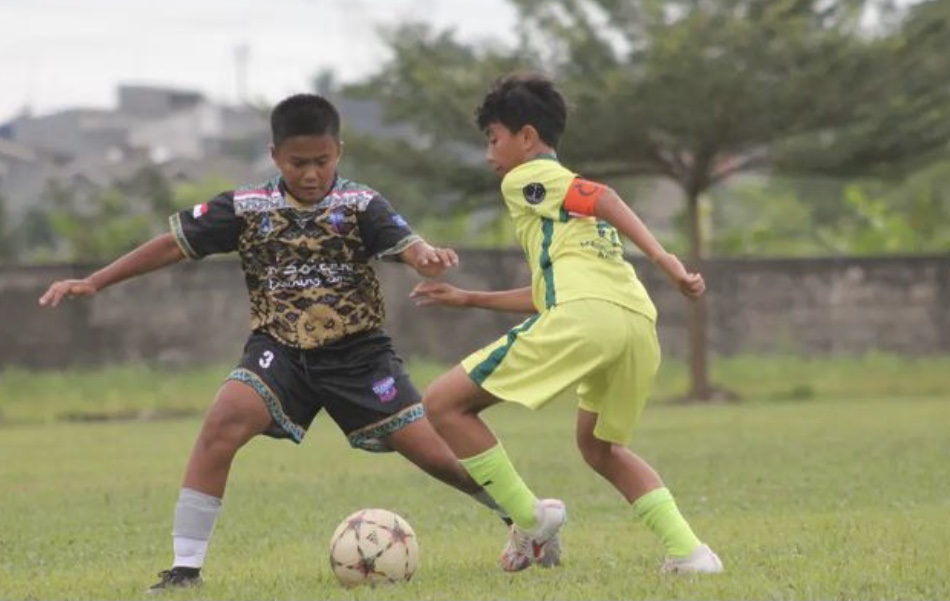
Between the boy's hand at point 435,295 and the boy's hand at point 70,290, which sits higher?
the boy's hand at point 70,290

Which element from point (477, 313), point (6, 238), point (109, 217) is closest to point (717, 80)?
point (477, 313)

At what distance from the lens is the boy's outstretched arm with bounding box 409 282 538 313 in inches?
309

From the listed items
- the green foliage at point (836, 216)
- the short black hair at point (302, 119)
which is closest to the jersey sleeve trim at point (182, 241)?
the short black hair at point (302, 119)

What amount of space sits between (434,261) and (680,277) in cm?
92

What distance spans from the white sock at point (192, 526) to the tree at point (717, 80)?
663 inches

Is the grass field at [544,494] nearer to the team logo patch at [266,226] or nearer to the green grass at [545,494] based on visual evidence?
the green grass at [545,494]

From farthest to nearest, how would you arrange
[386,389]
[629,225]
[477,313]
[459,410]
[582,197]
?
1. [477,313]
2. [386,389]
3. [459,410]
4. [582,197]
5. [629,225]

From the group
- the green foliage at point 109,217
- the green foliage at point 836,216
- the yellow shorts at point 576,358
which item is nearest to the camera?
the yellow shorts at point 576,358

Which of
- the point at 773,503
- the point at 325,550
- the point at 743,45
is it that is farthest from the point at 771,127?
the point at 325,550

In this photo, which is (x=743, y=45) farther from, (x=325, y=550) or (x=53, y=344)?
(x=325, y=550)

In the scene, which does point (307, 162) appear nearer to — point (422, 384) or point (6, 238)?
point (422, 384)

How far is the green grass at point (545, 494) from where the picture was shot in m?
7.49

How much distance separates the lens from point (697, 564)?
7574 mm

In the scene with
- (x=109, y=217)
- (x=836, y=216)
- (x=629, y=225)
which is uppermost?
(x=836, y=216)
